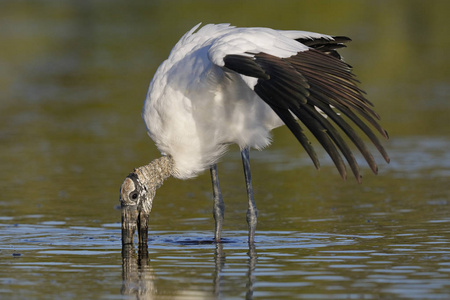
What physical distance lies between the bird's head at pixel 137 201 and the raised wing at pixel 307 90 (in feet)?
4.73

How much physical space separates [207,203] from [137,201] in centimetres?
278

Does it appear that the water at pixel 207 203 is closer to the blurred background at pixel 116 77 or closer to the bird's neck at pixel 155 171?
the blurred background at pixel 116 77

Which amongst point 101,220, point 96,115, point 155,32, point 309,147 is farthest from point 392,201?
point 155,32

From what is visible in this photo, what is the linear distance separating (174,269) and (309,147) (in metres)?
1.43

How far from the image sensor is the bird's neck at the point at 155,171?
30.9 ft

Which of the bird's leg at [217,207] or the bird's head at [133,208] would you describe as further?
the bird's leg at [217,207]

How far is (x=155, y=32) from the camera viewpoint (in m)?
35.3

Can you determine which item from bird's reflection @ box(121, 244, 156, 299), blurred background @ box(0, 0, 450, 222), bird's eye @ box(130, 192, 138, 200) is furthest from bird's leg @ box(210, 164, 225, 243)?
blurred background @ box(0, 0, 450, 222)

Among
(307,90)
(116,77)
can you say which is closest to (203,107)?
(307,90)

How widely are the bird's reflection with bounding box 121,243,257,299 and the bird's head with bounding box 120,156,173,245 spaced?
0.18 meters

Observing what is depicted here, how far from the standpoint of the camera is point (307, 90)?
7848 mm

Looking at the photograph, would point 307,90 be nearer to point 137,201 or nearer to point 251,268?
point 251,268

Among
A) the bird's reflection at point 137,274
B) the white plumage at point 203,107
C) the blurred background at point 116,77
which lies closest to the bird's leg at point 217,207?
the white plumage at point 203,107

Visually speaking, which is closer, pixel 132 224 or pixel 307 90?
pixel 307 90
